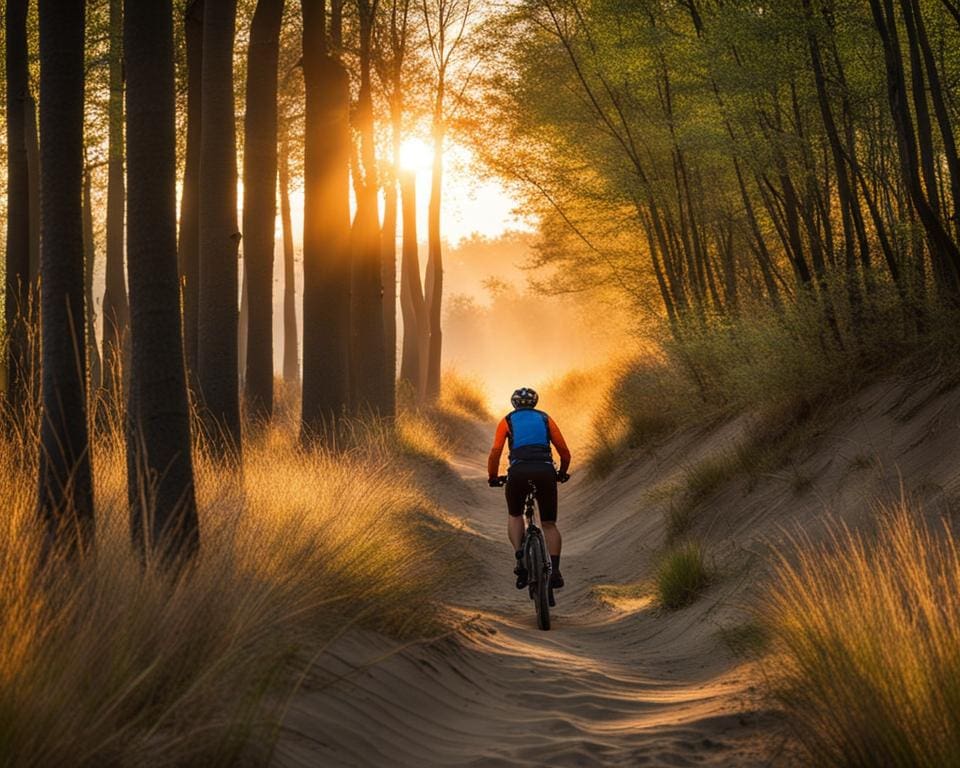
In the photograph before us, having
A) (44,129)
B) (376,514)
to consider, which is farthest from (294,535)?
(44,129)

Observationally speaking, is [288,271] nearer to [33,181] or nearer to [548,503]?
[33,181]

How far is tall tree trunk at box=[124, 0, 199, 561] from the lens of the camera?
23.2 ft

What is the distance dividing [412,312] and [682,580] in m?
25.3

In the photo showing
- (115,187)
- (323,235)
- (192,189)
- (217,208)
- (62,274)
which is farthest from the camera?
(115,187)

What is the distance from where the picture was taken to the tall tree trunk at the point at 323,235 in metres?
15.6

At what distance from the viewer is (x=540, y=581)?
→ 9.41m

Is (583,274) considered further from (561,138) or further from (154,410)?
(154,410)

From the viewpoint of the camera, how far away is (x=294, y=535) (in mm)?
7062

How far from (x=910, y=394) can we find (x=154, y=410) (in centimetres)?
704

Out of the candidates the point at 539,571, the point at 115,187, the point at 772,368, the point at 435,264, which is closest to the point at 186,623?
the point at 539,571

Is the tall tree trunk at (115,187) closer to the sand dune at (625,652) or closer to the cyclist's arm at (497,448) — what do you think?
the sand dune at (625,652)

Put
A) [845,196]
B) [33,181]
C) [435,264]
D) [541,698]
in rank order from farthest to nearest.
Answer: [435,264]
[33,181]
[845,196]
[541,698]

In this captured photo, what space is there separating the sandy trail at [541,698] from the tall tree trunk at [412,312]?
64.8 ft

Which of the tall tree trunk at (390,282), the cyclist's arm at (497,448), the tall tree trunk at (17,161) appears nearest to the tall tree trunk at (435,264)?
the tall tree trunk at (390,282)
